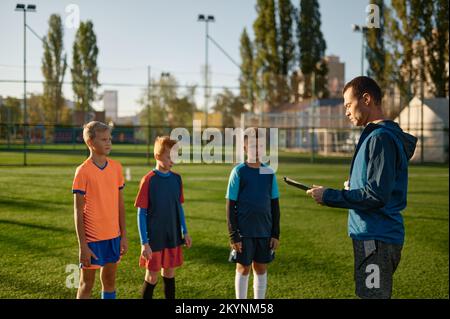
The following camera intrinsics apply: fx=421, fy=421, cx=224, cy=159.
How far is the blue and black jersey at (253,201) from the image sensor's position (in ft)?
10.5

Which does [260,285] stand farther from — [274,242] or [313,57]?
[313,57]

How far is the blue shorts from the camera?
2.44 metres

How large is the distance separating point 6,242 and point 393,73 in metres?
27.0

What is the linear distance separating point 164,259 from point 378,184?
181 centimetres

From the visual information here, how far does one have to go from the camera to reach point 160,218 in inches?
126

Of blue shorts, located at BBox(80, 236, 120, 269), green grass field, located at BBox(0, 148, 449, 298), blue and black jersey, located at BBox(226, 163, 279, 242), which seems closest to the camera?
blue shorts, located at BBox(80, 236, 120, 269)

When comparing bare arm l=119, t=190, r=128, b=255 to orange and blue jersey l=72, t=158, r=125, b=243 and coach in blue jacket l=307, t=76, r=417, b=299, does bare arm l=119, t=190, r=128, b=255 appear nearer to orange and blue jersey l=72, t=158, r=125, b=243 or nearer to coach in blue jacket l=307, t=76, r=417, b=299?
orange and blue jersey l=72, t=158, r=125, b=243

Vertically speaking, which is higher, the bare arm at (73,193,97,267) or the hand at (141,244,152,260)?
the bare arm at (73,193,97,267)

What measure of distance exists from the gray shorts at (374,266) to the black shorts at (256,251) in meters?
0.88

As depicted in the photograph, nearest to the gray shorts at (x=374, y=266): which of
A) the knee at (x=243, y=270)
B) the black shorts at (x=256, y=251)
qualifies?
the black shorts at (x=256, y=251)

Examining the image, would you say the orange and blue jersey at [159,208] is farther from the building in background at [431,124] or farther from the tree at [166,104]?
the building in background at [431,124]

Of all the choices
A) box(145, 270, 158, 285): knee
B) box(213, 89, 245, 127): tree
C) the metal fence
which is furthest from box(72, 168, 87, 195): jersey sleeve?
box(213, 89, 245, 127): tree

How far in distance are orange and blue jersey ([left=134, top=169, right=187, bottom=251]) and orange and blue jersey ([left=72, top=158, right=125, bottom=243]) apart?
712 mm
